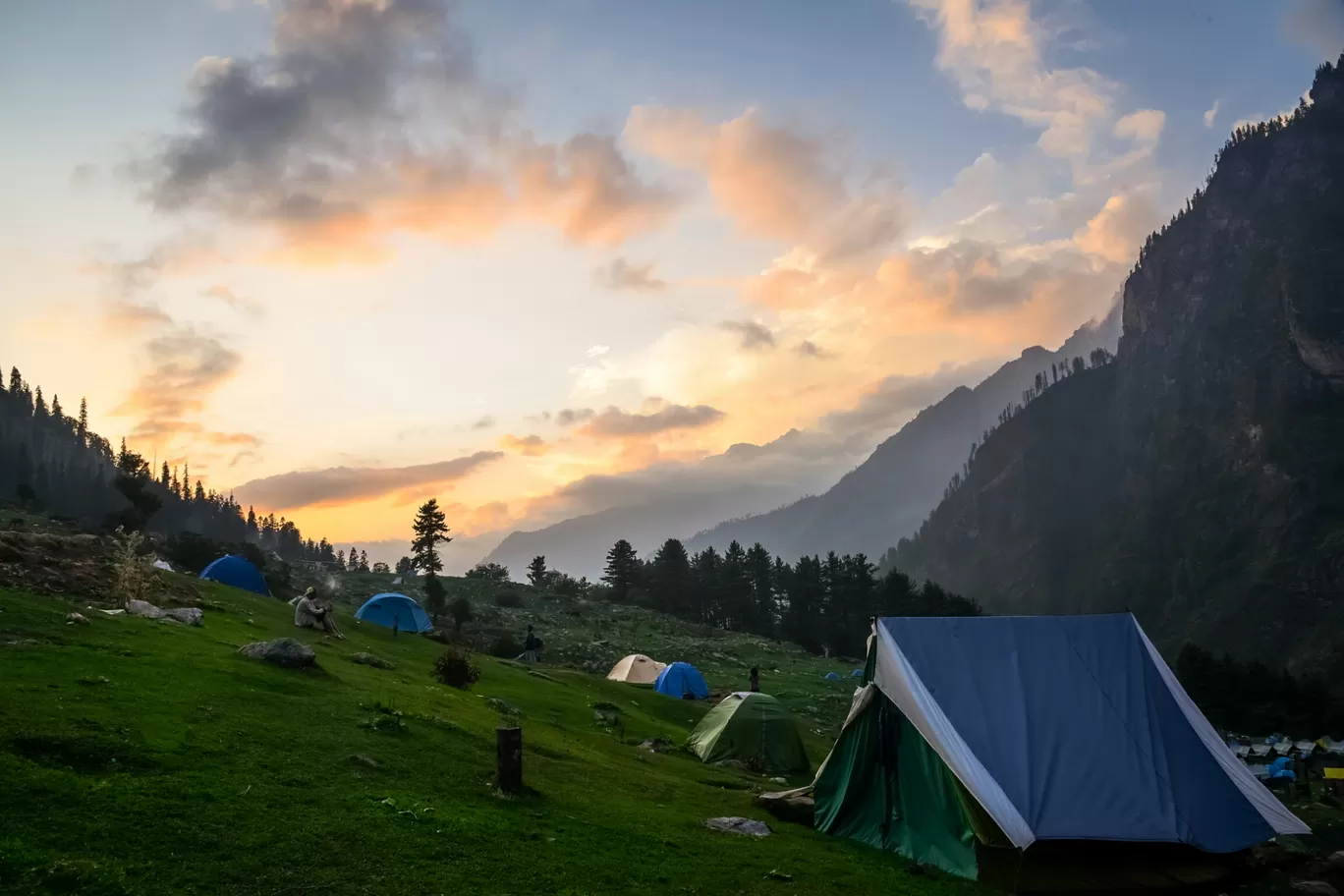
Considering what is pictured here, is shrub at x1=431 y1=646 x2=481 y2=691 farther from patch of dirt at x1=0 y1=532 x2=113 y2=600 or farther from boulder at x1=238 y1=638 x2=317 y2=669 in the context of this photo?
patch of dirt at x1=0 y1=532 x2=113 y2=600

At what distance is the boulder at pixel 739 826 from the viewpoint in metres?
15.6

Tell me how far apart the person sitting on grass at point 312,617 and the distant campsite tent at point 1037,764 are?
2210 centimetres

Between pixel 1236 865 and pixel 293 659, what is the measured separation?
69.3 ft

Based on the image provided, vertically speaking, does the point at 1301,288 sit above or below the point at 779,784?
above

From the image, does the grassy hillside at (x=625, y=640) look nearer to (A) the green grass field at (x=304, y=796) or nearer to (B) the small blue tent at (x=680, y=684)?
(B) the small blue tent at (x=680, y=684)

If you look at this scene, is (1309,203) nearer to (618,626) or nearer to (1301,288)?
(1301,288)

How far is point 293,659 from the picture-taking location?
68.2 ft

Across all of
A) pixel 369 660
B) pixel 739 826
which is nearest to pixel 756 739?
pixel 739 826

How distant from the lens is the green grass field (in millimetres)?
9805

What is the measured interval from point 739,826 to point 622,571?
322 ft

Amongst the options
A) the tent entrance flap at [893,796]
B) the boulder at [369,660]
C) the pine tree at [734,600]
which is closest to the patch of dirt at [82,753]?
the tent entrance flap at [893,796]

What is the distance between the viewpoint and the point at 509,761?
1473 cm

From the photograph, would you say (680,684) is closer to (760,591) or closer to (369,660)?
(369,660)

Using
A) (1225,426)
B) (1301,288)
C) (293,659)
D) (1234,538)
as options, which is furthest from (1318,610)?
(293,659)
